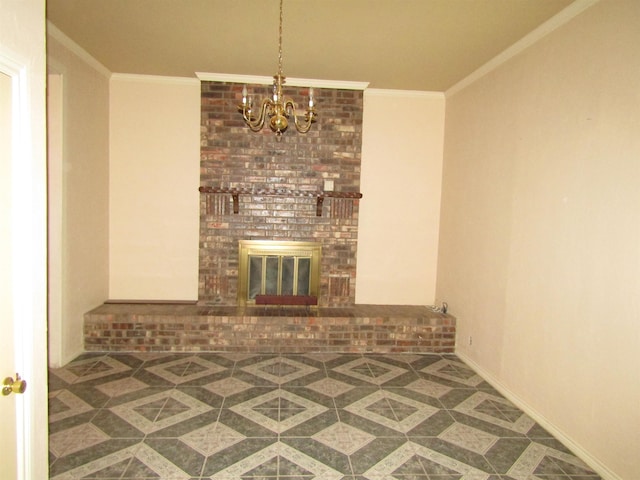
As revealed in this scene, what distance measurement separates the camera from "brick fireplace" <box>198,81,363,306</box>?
4.33 m

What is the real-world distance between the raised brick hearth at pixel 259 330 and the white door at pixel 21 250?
2.52m

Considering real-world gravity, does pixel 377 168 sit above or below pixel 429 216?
above

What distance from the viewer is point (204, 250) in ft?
14.4

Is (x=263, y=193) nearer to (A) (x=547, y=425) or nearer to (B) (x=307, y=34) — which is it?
(B) (x=307, y=34)

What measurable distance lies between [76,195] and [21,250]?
2703 millimetres

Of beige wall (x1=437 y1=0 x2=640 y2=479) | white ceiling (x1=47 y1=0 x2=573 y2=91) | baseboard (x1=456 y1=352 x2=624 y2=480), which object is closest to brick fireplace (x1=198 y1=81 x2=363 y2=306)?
white ceiling (x1=47 y1=0 x2=573 y2=91)

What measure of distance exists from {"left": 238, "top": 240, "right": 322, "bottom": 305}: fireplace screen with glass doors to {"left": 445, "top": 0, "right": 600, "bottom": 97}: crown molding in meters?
2.37

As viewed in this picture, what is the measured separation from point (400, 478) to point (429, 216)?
3111 mm

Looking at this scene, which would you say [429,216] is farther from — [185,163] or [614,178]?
[185,163]

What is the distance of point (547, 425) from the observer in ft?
8.86

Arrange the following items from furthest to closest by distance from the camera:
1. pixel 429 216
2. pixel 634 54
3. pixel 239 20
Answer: pixel 429 216 < pixel 239 20 < pixel 634 54

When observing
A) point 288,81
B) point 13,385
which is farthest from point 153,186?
point 13,385

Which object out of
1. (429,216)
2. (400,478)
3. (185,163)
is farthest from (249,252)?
(400,478)

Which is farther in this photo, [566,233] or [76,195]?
[76,195]
